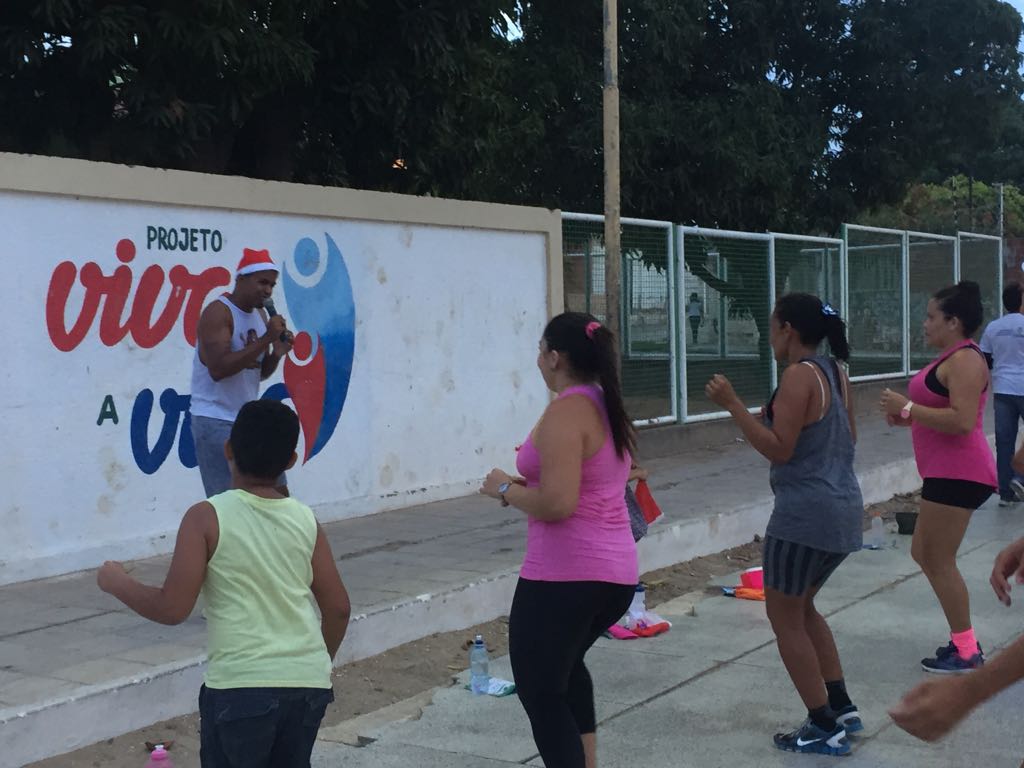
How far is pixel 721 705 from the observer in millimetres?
5637

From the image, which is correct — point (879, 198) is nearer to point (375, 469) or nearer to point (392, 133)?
point (392, 133)

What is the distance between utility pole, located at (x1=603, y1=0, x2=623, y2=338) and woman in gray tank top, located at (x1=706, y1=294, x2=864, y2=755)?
6.51 metres

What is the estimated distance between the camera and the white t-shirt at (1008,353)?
10.9 metres

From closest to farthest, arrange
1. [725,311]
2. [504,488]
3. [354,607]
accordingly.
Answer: [504,488], [354,607], [725,311]

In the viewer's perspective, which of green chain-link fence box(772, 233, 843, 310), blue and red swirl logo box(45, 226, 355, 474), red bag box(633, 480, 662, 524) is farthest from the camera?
green chain-link fence box(772, 233, 843, 310)

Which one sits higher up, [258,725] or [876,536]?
[258,725]

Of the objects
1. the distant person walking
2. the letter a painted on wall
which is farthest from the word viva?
the distant person walking

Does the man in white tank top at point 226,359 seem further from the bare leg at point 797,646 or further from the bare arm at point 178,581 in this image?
the bare arm at point 178,581

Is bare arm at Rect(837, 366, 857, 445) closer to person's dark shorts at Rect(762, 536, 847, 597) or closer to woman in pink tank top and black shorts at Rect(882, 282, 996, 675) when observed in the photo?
person's dark shorts at Rect(762, 536, 847, 597)

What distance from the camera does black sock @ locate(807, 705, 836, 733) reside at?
193 inches

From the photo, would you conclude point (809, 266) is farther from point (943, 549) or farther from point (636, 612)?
point (943, 549)

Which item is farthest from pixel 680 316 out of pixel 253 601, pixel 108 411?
pixel 253 601

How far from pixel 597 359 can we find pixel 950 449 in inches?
101

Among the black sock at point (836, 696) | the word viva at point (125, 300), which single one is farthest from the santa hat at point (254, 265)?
the black sock at point (836, 696)
